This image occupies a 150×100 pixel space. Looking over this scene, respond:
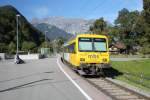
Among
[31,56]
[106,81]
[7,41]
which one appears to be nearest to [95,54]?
[106,81]

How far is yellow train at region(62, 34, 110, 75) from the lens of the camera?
22.8 m

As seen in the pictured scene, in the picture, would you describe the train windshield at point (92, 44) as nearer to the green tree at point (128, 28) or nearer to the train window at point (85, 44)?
the train window at point (85, 44)

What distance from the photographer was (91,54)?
2297 centimetres

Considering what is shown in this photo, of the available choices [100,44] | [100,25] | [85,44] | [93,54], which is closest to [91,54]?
[93,54]

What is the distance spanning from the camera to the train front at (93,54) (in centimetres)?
2280

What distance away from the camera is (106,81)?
65.9ft

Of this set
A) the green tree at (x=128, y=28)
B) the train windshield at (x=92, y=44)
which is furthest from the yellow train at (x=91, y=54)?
the green tree at (x=128, y=28)

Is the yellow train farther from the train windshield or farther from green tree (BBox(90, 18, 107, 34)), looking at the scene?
green tree (BBox(90, 18, 107, 34))

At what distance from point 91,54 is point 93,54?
0.47 feet

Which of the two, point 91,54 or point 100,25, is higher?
point 100,25

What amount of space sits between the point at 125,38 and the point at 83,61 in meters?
89.0

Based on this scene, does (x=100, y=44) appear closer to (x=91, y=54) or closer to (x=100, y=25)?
(x=91, y=54)

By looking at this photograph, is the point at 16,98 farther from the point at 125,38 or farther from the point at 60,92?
the point at 125,38

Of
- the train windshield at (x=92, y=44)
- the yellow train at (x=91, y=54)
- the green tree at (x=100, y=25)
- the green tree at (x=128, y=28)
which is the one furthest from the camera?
the green tree at (x=100, y=25)
